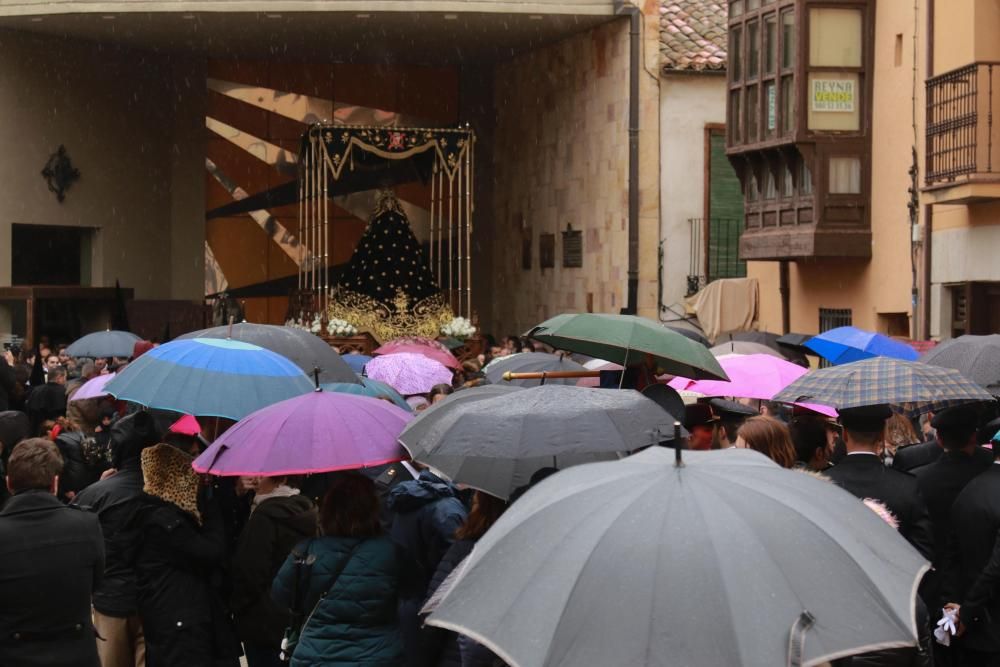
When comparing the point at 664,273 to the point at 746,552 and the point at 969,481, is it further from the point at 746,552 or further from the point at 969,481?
the point at 746,552

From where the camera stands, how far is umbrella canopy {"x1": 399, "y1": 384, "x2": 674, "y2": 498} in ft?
18.9

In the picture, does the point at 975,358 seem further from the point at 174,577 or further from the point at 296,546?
the point at 174,577

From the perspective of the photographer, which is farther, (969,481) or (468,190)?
(468,190)

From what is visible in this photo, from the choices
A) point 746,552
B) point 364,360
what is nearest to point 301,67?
point 364,360

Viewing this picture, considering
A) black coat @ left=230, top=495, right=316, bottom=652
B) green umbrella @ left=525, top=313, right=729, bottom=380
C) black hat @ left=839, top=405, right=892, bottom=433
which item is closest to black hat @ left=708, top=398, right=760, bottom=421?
green umbrella @ left=525, top=313, right=729, bottom=380

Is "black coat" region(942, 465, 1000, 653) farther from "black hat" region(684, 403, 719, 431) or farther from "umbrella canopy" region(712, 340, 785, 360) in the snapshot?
"umbrella canopy" region(712, 340, 785, 360)

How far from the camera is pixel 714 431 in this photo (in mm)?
7762

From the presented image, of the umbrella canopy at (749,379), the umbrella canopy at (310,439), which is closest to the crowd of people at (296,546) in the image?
the umbrella canopy at (310,439)

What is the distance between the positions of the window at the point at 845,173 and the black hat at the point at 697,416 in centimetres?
1328

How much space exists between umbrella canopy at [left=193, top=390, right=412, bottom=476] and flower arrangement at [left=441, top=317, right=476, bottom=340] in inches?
725

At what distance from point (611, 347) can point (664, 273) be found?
16.6 metres

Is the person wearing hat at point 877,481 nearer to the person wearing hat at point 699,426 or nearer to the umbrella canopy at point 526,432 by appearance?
the umbrella canopy at point 526,432

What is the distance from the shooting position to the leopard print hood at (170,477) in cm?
704

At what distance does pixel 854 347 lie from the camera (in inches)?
444
